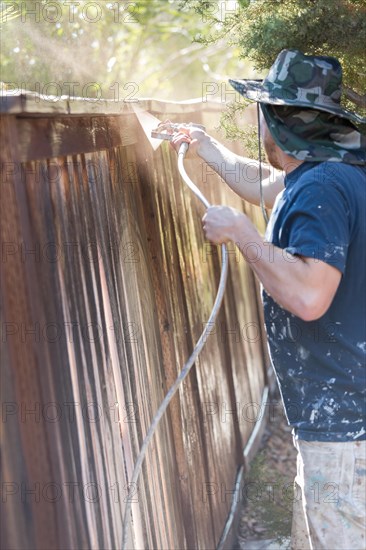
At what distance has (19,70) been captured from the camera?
20.4 feet

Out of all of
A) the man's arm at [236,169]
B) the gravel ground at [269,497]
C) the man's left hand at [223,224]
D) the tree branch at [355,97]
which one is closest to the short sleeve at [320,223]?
the man's left hand at [223,224]

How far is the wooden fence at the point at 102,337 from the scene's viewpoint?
233 cm

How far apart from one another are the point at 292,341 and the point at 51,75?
400 cm

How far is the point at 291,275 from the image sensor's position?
9.03 feet

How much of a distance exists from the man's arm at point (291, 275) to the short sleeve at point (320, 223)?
0.11 feet

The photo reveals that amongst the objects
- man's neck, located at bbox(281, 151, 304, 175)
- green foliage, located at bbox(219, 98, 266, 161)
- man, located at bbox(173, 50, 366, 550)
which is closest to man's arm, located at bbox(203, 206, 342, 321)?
man, located at bbox(173, 50, 366, 550)

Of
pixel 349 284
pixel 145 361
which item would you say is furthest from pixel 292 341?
pixel 145 361

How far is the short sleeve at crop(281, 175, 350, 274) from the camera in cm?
276

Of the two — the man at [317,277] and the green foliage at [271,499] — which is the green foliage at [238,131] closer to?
the man at [317,277]

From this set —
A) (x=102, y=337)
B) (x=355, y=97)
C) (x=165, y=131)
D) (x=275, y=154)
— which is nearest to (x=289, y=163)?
(x=275, y=154)

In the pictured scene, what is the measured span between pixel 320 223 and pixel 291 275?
20 centimetres

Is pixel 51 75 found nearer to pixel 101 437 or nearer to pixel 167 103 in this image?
pixel 167 103

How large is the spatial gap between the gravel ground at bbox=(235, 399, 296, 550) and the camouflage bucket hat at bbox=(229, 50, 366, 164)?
2710 mm

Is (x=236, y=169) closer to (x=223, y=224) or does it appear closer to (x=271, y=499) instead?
(x=223, y=224)
